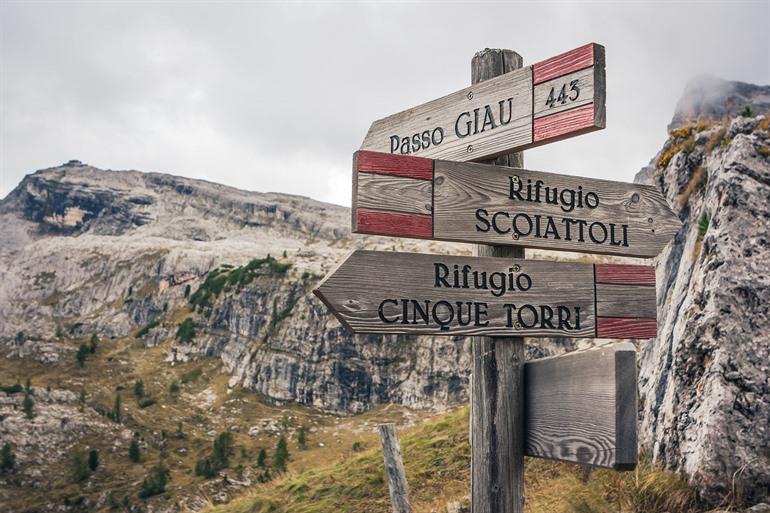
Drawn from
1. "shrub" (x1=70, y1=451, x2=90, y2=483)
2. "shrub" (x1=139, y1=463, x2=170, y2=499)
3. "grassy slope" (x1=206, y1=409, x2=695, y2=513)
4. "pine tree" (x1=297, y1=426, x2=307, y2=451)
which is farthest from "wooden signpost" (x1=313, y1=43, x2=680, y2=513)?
"shrub" (x1=70, y1=451, x2=90, y2=483)

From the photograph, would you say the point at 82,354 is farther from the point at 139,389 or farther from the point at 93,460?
the point at 93,460

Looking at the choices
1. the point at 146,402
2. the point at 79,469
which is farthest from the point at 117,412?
the point at 79,469

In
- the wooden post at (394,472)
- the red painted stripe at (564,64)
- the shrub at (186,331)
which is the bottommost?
the shrub at (186,331)

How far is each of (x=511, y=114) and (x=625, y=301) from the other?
124cm

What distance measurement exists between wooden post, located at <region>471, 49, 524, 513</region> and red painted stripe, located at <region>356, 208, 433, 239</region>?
53cm

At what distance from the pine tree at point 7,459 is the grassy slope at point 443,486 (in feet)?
174

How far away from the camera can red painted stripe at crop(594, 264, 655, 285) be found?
3738 millimetres

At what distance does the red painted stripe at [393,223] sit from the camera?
3354 mm

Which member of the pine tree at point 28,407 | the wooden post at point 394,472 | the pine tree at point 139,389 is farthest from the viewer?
the pine tree at point 139,389

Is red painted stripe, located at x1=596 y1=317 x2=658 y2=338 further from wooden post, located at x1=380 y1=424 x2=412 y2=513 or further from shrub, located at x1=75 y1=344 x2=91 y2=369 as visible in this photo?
shrub, located at x1=75 y1=344 x2=91 y2=369

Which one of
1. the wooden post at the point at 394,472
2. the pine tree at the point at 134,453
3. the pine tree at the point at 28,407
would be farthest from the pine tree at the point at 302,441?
the wooden post at the point at 394,472

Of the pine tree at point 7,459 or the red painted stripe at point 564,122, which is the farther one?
the pine tree at point 7,459

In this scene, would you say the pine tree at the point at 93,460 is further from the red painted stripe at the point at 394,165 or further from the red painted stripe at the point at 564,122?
the red painted stripe at the point at 564,122

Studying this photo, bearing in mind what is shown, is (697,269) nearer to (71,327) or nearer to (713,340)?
(713,340)
